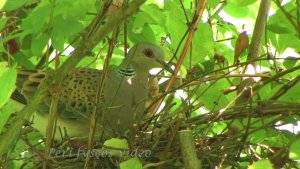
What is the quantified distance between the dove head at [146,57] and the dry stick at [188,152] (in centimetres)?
96

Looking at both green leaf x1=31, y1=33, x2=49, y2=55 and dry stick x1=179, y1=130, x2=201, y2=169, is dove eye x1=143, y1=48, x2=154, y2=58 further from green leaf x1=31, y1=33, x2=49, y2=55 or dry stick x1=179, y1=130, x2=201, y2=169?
dry stick x1=179, y1=130, x2=201, y2=169

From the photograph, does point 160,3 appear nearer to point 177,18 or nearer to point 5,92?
point 177,18

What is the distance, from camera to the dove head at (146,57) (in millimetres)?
2887

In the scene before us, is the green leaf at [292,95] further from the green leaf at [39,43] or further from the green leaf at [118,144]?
the green leaf at [39,43]

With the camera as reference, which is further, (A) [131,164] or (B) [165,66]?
(B) [165,66]

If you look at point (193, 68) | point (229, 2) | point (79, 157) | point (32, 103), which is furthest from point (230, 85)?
point (32, 103)

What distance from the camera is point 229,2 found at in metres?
2.51

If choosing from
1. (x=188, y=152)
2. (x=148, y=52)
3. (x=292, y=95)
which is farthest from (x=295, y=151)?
(x=148, y=52)

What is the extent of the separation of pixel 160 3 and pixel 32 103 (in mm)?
1390

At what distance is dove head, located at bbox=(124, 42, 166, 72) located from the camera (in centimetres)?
289

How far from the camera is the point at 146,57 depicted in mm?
3135

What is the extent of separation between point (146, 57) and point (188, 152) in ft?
4.47

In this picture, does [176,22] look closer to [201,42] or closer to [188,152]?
[201,42]

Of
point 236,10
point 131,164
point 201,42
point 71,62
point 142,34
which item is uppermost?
point 236,10
